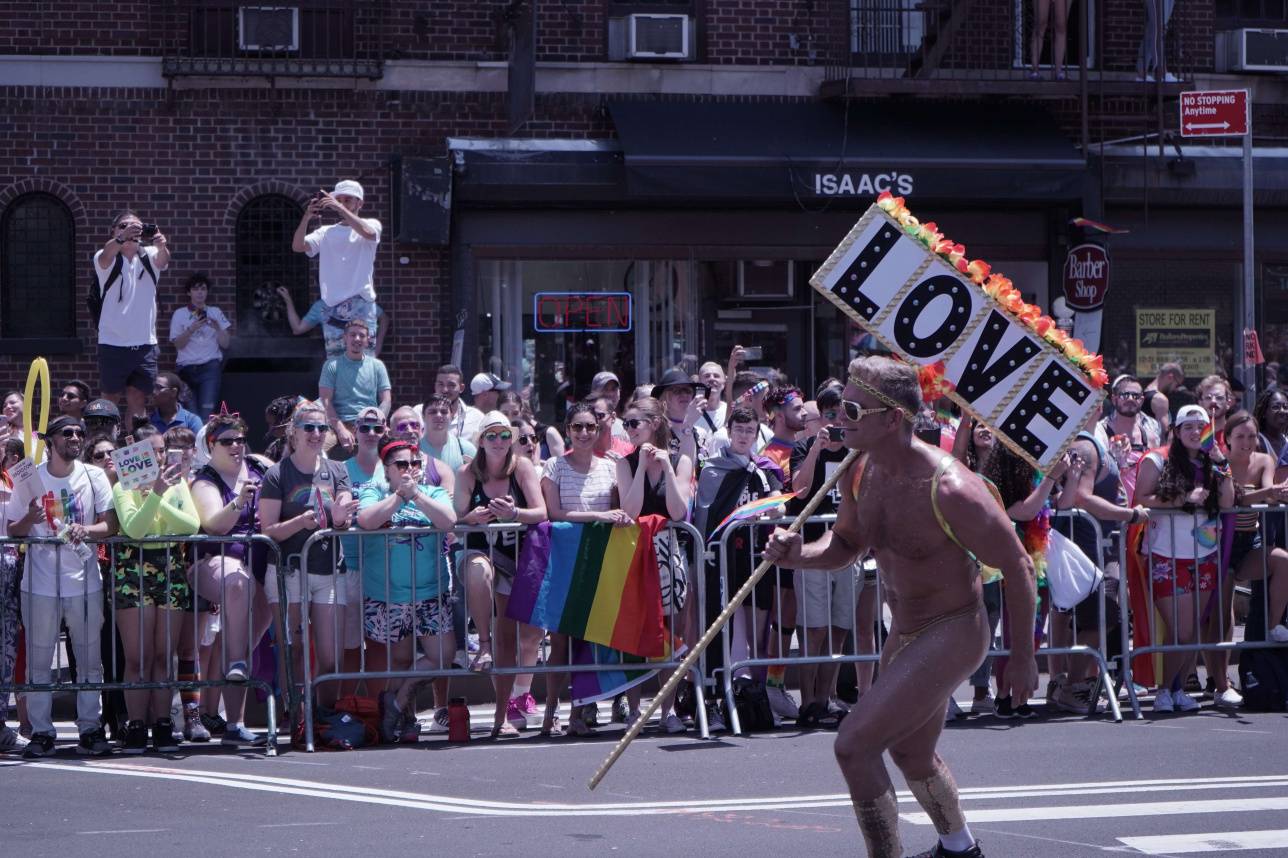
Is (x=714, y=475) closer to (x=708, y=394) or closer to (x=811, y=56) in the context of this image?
(x=708, y=394)

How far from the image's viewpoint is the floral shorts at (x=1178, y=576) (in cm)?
1066

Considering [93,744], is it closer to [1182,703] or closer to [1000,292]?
[1000,292]

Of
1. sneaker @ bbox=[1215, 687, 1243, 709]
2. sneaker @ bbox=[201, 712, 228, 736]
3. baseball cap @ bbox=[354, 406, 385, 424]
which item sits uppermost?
baseball cap @ bbox=[354, 406, 385, 424]

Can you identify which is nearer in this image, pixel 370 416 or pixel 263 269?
pixel 370 416

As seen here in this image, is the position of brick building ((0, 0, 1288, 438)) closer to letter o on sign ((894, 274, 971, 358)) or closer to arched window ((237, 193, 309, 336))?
arched window ((237, 193, 309, 336))

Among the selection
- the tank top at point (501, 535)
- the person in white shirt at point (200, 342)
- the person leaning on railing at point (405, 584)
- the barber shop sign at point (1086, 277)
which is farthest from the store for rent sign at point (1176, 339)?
the person leaning on railing at point (405, 584)

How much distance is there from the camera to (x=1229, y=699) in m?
10.7

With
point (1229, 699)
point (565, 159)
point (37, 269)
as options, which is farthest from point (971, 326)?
point (37, 269)

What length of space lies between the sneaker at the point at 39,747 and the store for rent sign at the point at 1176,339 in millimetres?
12302

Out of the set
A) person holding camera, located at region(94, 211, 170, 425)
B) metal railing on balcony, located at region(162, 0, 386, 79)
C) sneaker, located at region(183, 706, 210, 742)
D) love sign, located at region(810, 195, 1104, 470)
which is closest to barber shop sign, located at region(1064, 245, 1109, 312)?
metal railing on balcony, located at region(162, 0, 386, 79)

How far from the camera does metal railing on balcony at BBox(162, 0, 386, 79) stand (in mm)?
16219

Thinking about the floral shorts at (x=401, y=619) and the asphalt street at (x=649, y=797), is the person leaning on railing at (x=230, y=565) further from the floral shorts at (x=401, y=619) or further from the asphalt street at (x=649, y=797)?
the floral shorts at (x=401, y=619)

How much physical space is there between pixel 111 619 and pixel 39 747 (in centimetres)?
79

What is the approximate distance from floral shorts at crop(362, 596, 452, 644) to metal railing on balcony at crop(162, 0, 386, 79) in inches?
309
